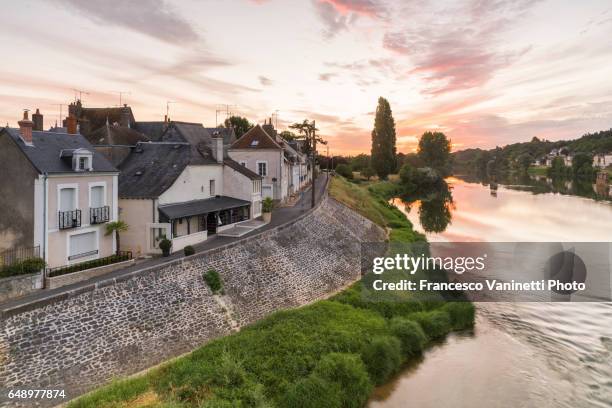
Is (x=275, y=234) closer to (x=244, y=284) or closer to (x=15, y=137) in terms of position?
(x=244, y=284)

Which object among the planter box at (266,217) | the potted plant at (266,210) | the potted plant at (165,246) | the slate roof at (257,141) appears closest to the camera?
the potted plant at (165,246)

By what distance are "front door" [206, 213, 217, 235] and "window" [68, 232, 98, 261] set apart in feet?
24.8

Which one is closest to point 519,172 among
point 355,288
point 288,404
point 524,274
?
point 524,274

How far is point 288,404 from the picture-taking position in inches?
492

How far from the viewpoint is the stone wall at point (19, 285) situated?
527 inches

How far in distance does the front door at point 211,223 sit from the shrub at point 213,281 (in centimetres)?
762

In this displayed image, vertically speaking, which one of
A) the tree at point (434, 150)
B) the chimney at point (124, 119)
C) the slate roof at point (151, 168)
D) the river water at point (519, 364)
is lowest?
the river water at point (519, 364)

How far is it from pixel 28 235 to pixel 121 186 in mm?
7174

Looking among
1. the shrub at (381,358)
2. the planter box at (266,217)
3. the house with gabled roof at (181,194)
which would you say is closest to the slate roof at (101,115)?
the house with gabled roof at (181,194)

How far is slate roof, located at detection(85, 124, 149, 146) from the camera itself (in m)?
27.1

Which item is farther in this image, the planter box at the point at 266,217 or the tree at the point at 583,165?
the tree at the point at 583,165

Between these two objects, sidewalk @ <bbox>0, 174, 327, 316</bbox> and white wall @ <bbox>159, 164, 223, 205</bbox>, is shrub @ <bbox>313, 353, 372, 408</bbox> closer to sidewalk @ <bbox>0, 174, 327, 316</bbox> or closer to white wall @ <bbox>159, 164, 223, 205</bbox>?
sidewalk @ <bbox>0, 174, 327, 316</bbox>

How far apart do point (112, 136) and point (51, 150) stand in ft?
35.9

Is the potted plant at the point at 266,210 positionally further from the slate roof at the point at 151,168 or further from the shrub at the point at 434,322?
the shrub at the point at 434,322
